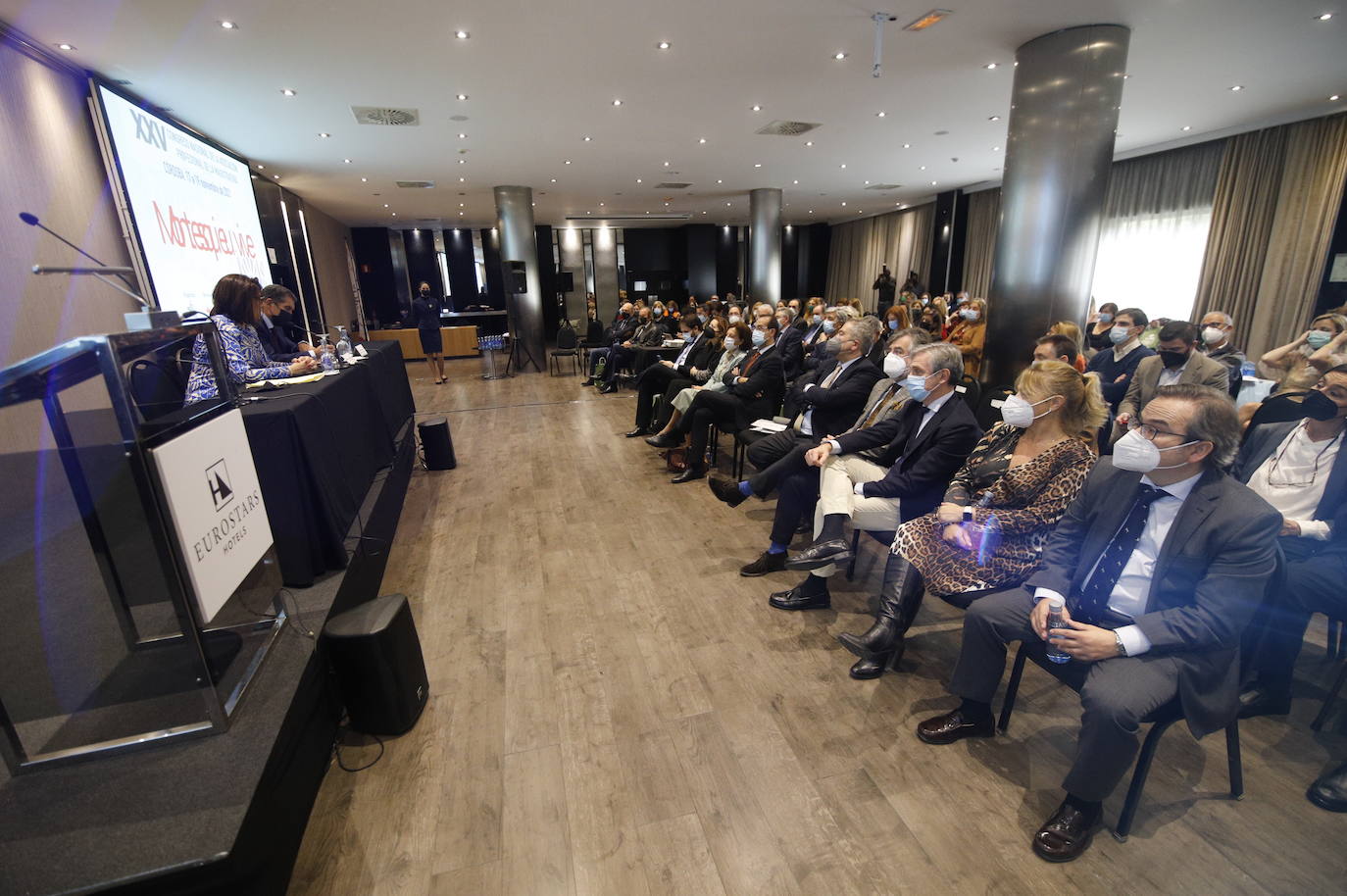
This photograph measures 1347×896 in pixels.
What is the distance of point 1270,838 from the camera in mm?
1671

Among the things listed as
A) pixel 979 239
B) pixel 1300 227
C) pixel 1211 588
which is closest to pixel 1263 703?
pixel 1211 588

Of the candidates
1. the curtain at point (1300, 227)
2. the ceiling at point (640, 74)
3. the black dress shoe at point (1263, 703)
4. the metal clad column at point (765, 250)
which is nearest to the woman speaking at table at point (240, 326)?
the ceiling at point (640, 74)

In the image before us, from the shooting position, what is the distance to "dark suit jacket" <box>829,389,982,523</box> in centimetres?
260

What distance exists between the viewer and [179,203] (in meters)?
6.04

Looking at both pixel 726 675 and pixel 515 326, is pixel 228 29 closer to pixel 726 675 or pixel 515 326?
pixel 726 675

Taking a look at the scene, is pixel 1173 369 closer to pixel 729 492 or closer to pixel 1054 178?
pixel 1054 178

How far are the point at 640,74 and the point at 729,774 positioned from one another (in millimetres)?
5777

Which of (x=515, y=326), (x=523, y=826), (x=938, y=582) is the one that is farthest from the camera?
(x=515, y=326)

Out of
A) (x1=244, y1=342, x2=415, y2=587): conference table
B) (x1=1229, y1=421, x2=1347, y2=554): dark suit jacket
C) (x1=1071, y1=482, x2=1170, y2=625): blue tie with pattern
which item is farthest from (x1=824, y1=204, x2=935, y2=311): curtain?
(x1=1071, y1=482, x2=1170, y2=625): blue tie with pattern

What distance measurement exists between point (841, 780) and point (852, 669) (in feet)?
1.88

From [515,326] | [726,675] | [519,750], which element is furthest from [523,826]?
[515,326]

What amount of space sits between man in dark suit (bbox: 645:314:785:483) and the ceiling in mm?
2465

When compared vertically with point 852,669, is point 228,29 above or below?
above

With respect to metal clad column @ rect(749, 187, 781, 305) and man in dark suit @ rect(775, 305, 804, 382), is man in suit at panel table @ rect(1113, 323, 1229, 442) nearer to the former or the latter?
man in dark suit @ rect(775, 305, 804, 382)
